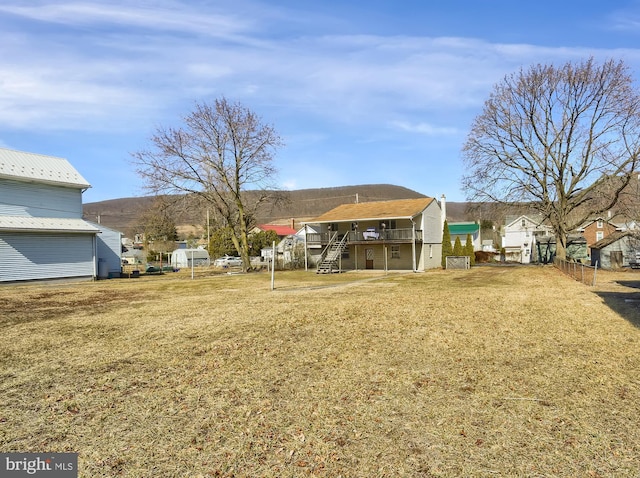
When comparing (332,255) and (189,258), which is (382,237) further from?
(189,258)

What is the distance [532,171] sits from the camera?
3619 cm

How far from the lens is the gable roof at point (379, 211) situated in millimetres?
35341

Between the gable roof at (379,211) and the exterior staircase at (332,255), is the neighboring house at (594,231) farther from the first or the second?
the exterior staircase at (332,255)

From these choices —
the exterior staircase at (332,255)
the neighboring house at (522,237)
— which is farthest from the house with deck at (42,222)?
the neighboring house at (522,237)

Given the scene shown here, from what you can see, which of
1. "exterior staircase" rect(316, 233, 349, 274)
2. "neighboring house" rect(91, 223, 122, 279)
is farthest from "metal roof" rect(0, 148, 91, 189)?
"exterior staircase" rect(316, 233, 349, 274)

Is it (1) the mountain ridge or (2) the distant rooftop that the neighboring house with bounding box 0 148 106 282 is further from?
(1) the mountain ridge

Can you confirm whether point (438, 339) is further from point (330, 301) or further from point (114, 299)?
point (114, 299)

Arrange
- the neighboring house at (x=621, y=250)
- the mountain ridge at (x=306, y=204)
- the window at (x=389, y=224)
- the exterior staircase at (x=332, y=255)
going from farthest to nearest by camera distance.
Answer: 1. the mountain ridge at (x=306, y=204)
2. the neighboring house at (x=621, y=250)
3. the window at (x=389, y=224)
4. the exterior staircase at (x=332, y=255)

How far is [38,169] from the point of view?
27.2 m

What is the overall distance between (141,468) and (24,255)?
84.4 ft

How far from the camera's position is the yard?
3924mm

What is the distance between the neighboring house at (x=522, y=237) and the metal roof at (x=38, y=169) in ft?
187

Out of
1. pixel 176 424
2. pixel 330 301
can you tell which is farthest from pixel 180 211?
pixel 176 424

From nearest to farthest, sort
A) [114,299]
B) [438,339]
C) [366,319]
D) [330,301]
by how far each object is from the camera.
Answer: [438,339], [366,319], [330,301], [114,299]
